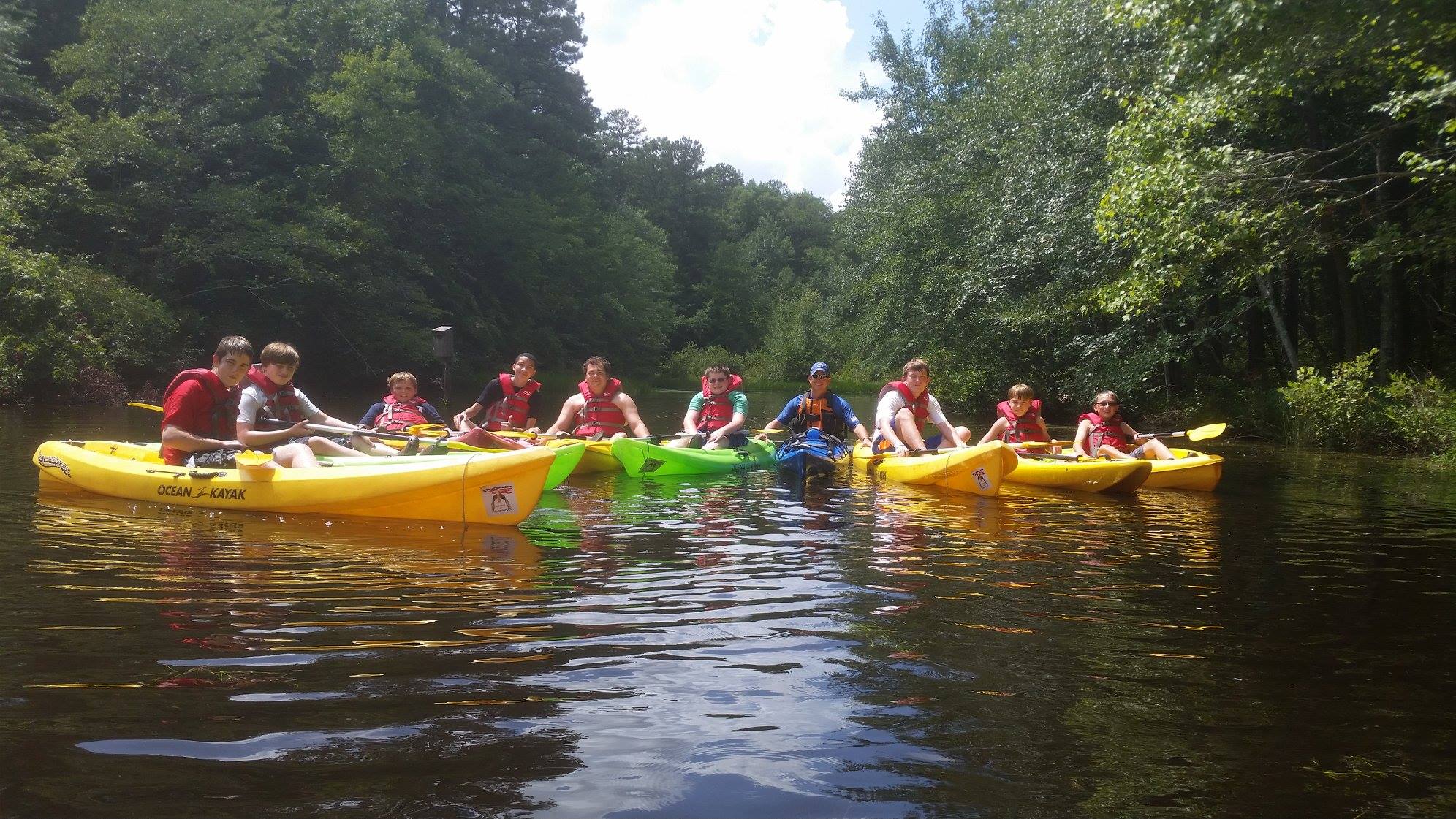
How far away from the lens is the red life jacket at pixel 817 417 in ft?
33.4

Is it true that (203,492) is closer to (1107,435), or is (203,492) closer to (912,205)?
(1107,435)

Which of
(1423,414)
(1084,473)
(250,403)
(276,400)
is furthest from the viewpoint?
(1423,414)

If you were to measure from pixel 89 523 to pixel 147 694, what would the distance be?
3.69 meters

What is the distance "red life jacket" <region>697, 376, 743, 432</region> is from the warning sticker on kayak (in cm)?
439

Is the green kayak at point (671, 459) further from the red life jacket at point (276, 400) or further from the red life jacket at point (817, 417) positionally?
the red life jacket at point (276, 400)

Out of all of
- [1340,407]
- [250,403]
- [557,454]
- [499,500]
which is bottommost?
[499,500]

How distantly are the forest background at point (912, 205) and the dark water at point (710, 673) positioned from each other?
5557 mm

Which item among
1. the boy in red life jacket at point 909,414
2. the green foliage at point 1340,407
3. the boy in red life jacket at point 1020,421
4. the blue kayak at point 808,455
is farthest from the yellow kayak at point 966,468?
the green foliage at point 1340,407

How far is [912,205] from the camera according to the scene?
76.8ft

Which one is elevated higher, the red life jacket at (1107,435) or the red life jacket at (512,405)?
the red life jacket at (512,405)

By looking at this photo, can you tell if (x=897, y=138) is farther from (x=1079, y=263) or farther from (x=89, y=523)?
(x=89, y=523)

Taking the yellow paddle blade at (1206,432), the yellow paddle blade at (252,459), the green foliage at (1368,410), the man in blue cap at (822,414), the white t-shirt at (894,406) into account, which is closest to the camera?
the yellow paddle blade at (252,459)

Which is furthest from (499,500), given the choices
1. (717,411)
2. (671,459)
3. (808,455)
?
(717,411)

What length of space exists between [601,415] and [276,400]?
10.8 ft
